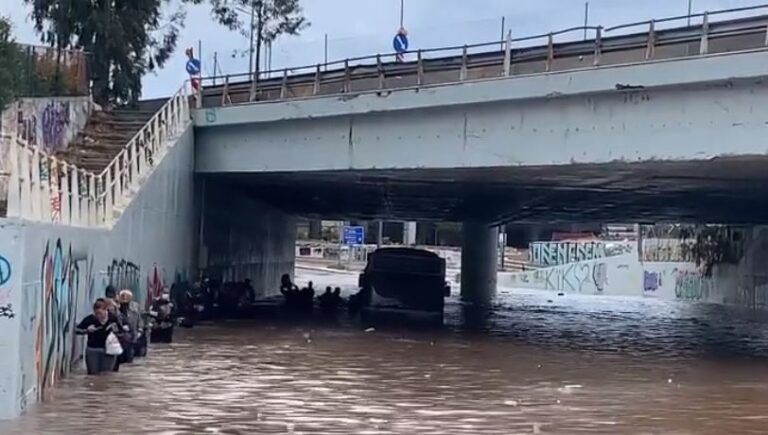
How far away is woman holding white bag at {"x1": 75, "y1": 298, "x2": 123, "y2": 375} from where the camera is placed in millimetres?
20766

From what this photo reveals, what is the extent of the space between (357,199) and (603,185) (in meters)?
16.0

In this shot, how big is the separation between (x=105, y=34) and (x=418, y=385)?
2774cm

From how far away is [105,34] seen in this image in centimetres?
4553

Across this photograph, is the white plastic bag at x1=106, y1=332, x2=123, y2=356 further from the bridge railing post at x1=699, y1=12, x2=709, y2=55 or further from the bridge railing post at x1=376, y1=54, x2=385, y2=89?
the bridge railing post at x1=376, y1=54, x2=385, y2=89

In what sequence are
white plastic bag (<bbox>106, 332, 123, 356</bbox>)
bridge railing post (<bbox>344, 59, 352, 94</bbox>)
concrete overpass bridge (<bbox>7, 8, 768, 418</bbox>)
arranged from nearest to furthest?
concrete overpass bridge (<bbox>7, 8, 768, 418</bbox>)
white plastic bag (<bbox>106, 332, 123, 356</bbox>)
bridge railing post (<bbox>344, 59, 352, 94</bbox>)

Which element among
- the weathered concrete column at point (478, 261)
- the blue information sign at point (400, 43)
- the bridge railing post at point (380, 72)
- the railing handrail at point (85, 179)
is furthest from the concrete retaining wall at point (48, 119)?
the weathered concrete column at point (478, 261)

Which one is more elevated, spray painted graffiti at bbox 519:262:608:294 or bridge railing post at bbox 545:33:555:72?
bridge railing post at bbox 545:33:555:72

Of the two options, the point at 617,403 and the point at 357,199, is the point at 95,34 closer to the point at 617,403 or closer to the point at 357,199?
the point at 357,199

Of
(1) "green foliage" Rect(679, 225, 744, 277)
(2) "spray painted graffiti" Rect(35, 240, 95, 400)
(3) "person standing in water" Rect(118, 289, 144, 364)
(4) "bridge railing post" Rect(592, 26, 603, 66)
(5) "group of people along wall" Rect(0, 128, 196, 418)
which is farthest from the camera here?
(1) "green foliage" Rect(679, 225, 744, 277)

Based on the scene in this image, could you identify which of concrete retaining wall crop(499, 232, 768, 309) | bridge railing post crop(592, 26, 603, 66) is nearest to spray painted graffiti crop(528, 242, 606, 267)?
concrete retaining wall crop(499, 232, 768, 309)

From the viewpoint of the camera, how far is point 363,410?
17938mm

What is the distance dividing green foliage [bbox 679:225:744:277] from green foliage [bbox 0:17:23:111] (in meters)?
37.1

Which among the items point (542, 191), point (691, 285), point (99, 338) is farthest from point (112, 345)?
point (691, 285)

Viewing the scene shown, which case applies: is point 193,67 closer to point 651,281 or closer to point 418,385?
point 418,385
